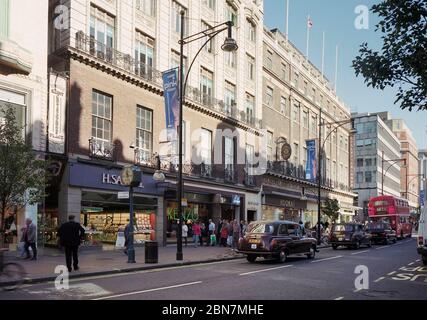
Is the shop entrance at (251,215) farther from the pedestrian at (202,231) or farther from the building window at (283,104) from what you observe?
the building window at (283,104)

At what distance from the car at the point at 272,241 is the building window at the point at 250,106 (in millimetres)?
19804

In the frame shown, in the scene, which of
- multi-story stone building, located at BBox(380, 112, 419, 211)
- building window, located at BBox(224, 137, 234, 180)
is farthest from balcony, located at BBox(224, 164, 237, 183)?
multi-story stone building, located at BBox(380, 112, 419, 211)

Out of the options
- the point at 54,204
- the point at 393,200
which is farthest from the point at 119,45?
the point at 393,200

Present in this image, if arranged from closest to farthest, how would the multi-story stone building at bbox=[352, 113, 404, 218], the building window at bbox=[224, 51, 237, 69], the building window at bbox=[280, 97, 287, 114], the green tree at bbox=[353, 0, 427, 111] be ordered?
the green tree at bbox=[353, 0, 427, 111]
the building window at bbox=[224, 51, 237, 69]
the building window at bbox=[280, 97, 287, 114]
the multi-story stone building at bbox=[352, 113, 404, 218]

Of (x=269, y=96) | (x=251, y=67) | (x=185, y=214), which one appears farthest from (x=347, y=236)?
(x=269, y=96)

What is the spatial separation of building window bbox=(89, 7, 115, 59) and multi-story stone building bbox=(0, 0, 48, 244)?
2.80 meters

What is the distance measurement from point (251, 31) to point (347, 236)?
2064 cm

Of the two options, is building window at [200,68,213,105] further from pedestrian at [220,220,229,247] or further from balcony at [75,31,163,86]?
pedestrian at [220,220,229,247]

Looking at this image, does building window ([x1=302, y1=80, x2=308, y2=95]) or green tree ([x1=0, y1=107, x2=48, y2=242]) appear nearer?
green tree ([x1=0, y1=107, x2=48, y2=242])

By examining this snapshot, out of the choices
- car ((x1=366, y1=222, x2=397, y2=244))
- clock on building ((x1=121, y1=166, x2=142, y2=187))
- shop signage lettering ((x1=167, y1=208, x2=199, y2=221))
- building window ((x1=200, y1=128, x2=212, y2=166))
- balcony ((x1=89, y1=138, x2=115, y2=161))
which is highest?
building window ((x1=200, y1=128, x2=212, y2=166))

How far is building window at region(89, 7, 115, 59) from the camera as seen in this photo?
23938 millimetres

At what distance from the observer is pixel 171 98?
23953 millimetres

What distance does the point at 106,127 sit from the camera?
80.4 feet
